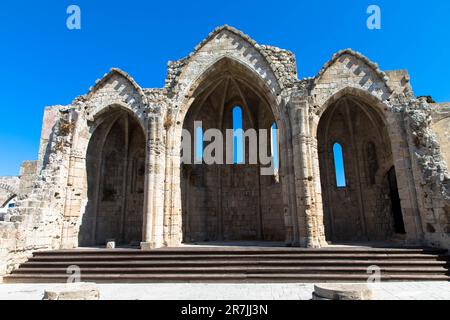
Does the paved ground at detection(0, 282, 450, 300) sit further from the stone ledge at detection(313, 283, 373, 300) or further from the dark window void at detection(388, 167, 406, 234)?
the dark window void at detection(388, 167, 406, 234)

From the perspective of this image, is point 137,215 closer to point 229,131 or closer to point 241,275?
point 229,131

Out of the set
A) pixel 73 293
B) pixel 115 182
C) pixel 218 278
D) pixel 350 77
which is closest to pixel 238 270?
pixel 218 278

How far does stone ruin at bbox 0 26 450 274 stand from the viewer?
10.2 m

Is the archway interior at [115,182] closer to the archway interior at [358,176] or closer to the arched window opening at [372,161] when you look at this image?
the archway interior at [358,176]

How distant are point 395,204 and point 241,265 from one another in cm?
882

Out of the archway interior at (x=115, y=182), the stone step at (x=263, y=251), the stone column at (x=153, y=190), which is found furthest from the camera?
the archway interior at (x=115, y=182)

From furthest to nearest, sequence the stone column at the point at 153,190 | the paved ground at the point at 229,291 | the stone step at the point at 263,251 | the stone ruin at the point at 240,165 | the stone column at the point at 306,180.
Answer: the stone column at the point at 153,190 → the stone ruin at the point at 240,165 → the stone column at the point at 306,180 → the stone step at the point at 263,251 → the paved ground at the point at 229,291

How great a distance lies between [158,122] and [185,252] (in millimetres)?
5624

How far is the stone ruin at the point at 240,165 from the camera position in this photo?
1017cm

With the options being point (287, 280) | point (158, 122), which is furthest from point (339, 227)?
point (158, 122)

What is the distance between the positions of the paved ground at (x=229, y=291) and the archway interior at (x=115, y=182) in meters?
5.82

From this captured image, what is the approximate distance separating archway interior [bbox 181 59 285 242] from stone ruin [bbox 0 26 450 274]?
61 millimetres

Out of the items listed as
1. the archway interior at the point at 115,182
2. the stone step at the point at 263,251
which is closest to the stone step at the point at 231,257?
the stone step at the point at 263,251
